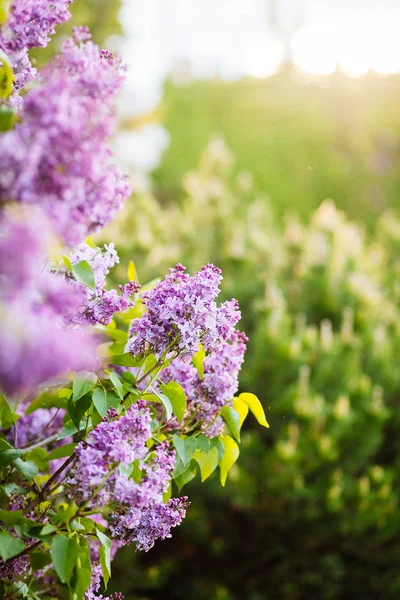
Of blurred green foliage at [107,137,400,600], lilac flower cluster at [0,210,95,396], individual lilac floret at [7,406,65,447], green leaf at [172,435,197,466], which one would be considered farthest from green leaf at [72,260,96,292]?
blurred green foliage at [107,137,400,600]

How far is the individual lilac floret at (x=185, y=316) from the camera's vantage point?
160 cm

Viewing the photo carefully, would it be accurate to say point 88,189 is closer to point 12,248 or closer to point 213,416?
point 12,248

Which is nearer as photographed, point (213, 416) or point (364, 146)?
point (213, 416)

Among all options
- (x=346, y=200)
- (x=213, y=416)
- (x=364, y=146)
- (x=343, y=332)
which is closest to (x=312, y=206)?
(x=346, y=200)

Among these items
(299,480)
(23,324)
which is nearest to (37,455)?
(23,324)

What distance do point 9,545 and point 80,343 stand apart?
0.71 metres

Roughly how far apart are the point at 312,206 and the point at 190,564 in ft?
39.8

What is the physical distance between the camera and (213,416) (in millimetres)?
1831

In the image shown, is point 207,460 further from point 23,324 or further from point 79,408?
point 23,324

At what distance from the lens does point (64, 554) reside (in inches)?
57.1

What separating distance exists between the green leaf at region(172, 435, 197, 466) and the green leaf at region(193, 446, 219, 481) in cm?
5

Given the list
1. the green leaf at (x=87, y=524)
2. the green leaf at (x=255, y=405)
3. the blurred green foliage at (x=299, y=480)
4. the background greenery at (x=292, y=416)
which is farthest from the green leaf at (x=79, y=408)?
the blurred green foliage at (x=299, y=480)

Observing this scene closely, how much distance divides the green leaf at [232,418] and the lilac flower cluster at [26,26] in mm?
940

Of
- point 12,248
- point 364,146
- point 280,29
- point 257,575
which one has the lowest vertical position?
point 12,248
